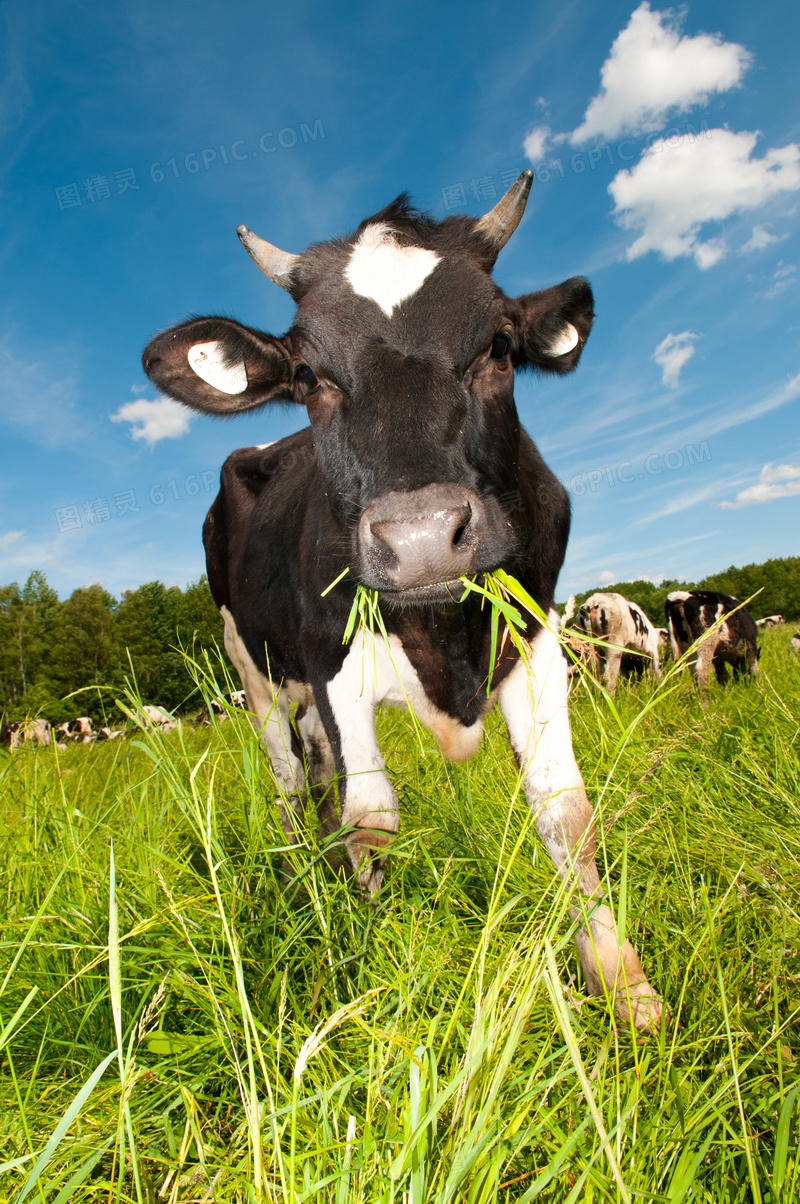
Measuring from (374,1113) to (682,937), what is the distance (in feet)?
4.07

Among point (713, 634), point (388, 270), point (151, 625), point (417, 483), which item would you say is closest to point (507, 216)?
point (388, 270)

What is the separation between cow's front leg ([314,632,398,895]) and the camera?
103 inches

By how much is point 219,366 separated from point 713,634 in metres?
7.49

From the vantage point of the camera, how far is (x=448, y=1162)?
3.66ft

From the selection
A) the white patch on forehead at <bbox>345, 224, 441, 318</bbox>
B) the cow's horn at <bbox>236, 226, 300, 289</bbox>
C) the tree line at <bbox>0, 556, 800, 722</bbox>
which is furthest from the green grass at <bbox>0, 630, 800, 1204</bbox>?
the tree line at <bbox>0, 556, 800, 722</bbox>

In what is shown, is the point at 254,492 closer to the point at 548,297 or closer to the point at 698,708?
the point at 548,297

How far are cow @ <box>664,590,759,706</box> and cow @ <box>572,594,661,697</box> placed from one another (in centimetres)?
59

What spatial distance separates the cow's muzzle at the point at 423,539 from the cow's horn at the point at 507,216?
1.86 m

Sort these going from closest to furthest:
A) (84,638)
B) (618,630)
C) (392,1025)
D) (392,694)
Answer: (392,1025) → (392,694) → (618,630) → (84,638)

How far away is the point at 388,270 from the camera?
2879 millimetres

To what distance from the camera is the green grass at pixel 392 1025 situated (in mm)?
1153

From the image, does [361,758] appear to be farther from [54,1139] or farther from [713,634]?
[713,634]

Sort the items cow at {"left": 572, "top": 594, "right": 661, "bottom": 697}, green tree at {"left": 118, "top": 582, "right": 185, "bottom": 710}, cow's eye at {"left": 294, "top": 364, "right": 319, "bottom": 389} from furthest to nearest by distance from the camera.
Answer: green tree at {"left": 118, "top": 582, "right": 185, "bottom": 710}, cow at {"left": 572, "top": 594, "right": 661, "bottom": 697}, cow's eye at {"left": 294, "top": 364, "right": 319, "bottom": 389}

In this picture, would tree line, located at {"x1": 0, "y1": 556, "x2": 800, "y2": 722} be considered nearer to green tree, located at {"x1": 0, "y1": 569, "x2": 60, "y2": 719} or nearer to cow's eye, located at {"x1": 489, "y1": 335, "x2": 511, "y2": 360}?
green tree, located at {"x1": 0, "y1": 569, "x2": 60, "y2": 719}
